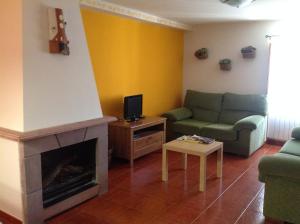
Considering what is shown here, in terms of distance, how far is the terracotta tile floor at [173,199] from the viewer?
8.80 ft

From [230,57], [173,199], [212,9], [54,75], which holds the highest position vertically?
[212,9]

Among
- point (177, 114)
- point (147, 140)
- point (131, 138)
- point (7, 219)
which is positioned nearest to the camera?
point (7, 219)

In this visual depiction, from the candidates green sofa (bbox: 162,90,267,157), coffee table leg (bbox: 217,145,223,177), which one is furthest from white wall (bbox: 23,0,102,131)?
green sofa (bbox: 162,90,267,157)

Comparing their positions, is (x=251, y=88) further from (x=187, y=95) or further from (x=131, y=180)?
(x=131, y=180)

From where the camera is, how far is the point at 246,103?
200 inches

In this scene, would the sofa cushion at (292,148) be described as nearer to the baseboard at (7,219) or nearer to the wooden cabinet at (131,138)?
the wooden cabinet at (131,138)

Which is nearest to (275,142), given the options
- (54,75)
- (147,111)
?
(147,111)

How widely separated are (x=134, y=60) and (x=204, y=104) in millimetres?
1625

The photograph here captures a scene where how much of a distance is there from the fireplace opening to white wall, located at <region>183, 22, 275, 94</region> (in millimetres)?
3363

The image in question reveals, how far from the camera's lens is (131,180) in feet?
11.7

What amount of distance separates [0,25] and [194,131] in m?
3.28

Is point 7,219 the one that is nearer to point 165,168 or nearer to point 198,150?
point 165,168

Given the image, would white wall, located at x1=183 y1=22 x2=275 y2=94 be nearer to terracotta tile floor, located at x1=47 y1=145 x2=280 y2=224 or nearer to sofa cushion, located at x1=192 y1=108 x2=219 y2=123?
sofa cushion, located at x1=192 y1=108 x2=219 y2=123

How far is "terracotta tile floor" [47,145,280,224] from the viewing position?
268 centimetres
